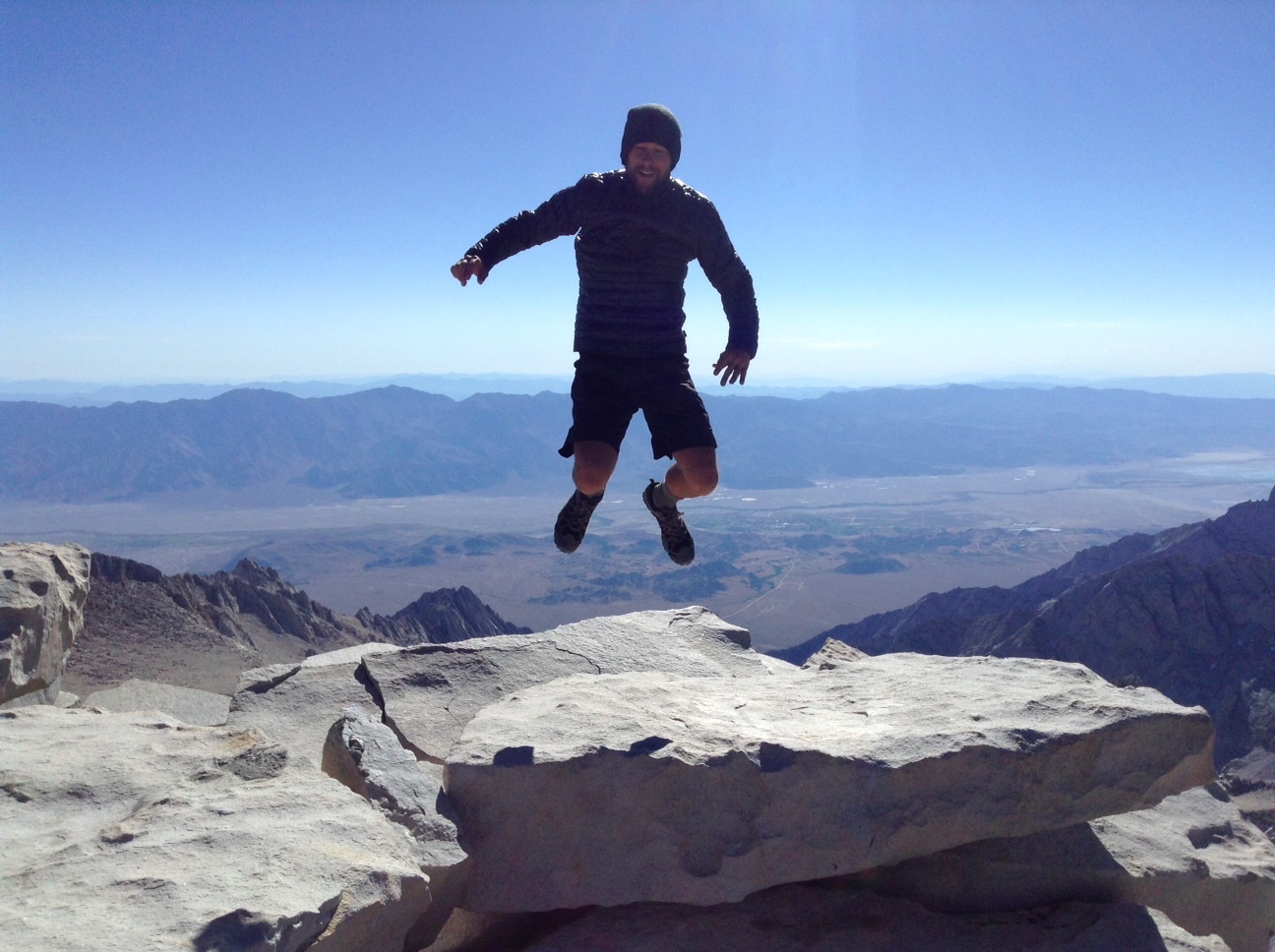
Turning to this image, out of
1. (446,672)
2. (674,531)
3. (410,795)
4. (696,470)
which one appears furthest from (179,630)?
(696,470)

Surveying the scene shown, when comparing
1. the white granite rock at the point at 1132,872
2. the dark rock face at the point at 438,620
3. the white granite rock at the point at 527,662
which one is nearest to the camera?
the white granite rock at the point at 1132,872

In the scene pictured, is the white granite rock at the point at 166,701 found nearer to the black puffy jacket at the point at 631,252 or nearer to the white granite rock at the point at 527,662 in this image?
the white granite rock at the point at 527,662

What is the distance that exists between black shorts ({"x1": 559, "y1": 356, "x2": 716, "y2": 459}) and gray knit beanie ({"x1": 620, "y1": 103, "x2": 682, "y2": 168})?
4.64 ft

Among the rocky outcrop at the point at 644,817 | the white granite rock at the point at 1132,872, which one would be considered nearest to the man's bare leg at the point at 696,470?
the rocky outcrop at the point at 644,817

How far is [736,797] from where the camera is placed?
16.1 ft

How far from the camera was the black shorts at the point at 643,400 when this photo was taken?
6.01 m

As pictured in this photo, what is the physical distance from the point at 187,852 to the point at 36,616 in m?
4.91

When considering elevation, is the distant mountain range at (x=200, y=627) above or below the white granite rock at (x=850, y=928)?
below

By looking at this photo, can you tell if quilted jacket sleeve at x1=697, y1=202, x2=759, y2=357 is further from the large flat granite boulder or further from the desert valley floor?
the desert valley floor

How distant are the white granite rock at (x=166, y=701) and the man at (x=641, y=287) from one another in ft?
20.0

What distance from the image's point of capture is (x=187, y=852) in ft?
12.6

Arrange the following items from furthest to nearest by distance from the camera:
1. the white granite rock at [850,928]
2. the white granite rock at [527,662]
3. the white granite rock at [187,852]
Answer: the white granite rock at [527,662] → the white granite rock at [850,928] → the white granite rock at [187,852]

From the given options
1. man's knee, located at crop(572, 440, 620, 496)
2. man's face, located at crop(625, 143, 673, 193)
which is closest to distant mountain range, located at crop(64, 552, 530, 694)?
man's knee, located at crop(572, 440, 620, 496)

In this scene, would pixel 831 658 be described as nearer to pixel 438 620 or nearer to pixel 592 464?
pixel 592 464
